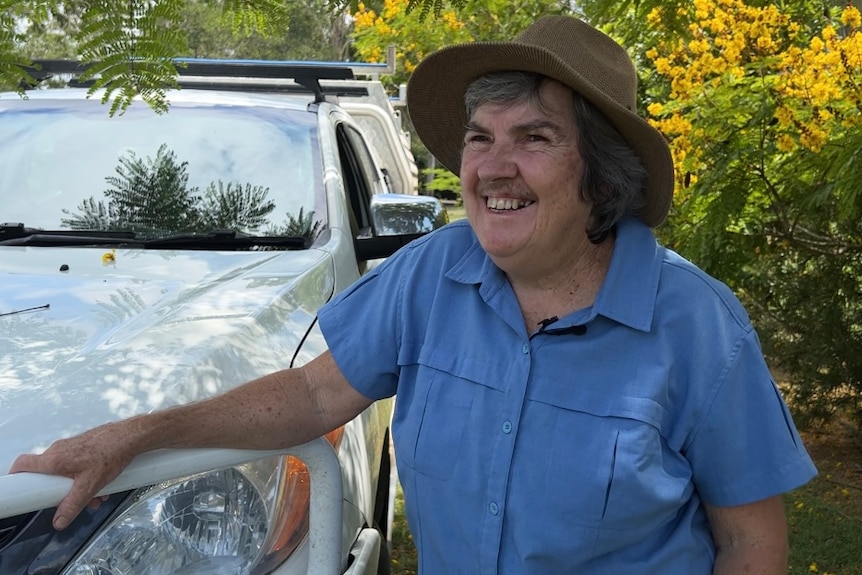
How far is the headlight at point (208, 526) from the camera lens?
5.55ft

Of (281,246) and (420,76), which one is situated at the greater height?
(420,76)

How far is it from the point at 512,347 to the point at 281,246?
1.30m

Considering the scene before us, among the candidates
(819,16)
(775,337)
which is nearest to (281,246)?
(819,16)

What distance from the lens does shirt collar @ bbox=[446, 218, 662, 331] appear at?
5.74 feet

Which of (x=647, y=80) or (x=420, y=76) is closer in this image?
(x=420, y=76)

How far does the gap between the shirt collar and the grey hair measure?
0.05 metres

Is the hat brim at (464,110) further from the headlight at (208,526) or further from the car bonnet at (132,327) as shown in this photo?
the headlight at (208,526)

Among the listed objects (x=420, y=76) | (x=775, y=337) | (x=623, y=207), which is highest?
(x=420, y=76)

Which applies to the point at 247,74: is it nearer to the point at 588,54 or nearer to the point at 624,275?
the point at 588,54

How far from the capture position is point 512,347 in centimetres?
183

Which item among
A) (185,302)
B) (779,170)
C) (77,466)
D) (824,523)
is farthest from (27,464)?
(824,523)

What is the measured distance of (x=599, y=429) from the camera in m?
1.71

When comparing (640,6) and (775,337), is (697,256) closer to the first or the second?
(775,337)

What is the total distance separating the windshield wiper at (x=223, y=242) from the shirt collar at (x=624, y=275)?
1055mm
